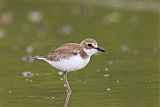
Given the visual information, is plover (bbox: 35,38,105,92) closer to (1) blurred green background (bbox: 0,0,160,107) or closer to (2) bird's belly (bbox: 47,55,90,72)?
(2) bird's belly (bbox: 47,55,90,72)

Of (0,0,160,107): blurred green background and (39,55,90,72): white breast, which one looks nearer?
(0,0,160,107): blurred green background

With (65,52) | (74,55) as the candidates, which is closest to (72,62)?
(74,55)

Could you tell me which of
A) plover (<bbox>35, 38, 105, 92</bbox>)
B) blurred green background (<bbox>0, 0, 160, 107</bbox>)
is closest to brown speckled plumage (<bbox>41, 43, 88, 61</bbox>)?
plover (<bbox>35, 38, 105, 92</bbox>)

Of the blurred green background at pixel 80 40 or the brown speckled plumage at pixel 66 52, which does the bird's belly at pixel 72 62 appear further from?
the blurred green background at pixel 80 40

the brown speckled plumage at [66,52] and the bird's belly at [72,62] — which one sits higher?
the brown speckled plumage at [66,52]

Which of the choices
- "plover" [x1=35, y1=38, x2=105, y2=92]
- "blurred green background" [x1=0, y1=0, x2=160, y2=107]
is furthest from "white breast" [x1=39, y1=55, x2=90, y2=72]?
"blurred green background" [x1=0, y1=0, x2=160, y2=107]

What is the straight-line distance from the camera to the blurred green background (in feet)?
33.4

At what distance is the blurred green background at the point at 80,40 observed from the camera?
10188 mm

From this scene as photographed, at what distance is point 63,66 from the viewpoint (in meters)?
10.7

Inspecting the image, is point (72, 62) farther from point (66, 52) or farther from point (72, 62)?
point (66, 52)

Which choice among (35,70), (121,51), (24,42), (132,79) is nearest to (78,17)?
(24,42)

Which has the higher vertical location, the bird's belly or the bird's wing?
the bird's wing

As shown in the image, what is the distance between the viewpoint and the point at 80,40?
16047mm

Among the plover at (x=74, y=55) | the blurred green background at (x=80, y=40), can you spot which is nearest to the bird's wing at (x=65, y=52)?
the plover at (x=74, y=55)
